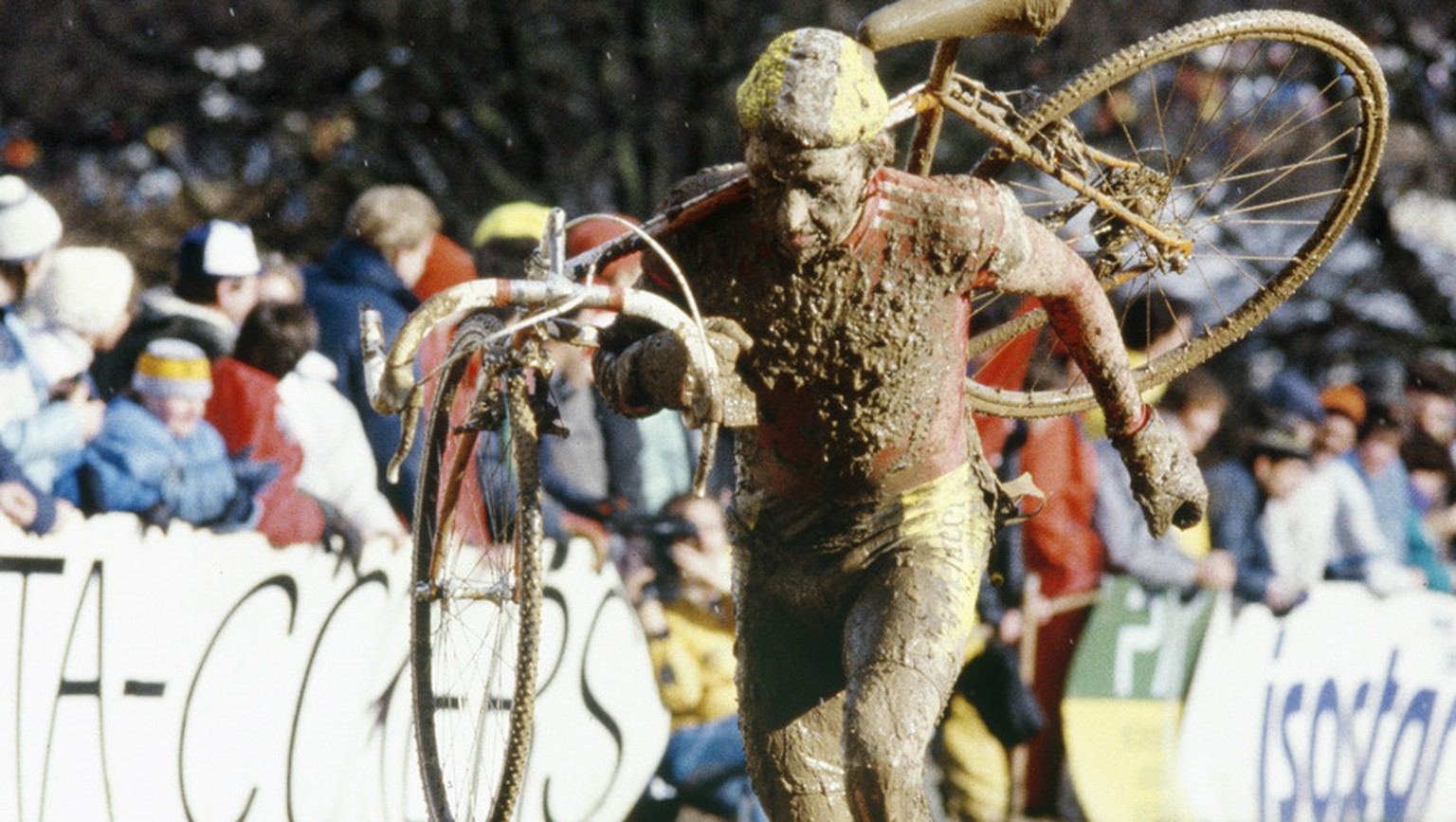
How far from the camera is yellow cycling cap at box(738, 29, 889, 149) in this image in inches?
175

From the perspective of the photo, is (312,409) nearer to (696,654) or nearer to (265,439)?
(265,439)

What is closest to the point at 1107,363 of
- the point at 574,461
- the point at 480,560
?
the point at 480,560

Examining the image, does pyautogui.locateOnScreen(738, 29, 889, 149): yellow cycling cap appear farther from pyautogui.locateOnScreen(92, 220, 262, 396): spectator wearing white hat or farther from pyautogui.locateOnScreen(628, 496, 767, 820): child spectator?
pyautogui.locateOnScreen(628, 496, 767, 820): child spectator

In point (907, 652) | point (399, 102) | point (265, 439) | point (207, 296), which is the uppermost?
point (399, 102)

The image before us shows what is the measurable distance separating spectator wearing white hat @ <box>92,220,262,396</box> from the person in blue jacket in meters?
0.29

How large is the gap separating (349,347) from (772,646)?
3.02m

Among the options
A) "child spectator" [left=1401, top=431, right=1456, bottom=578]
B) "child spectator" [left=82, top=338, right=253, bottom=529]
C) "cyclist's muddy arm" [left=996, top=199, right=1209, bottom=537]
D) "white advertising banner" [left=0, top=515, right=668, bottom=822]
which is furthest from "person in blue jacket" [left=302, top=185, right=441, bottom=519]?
"child spectator" [left=1401, top=431, right=1456, bottom=578]

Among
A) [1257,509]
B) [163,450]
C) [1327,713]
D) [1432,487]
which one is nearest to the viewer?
[163,450]

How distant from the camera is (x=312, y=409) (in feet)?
24.5

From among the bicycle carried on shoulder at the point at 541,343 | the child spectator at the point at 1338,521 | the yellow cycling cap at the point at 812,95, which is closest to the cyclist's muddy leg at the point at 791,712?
the bicycle carried on shoulder at the point at 541,343

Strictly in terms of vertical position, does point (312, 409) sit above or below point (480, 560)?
above

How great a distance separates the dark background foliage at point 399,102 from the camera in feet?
35.6

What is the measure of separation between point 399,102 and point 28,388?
470 cm

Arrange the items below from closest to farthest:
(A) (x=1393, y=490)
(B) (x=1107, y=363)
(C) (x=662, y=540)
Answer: (B) (x=1107, y=363) < (C) (x=662, y=540) < (A) (x=1393, y=490)
